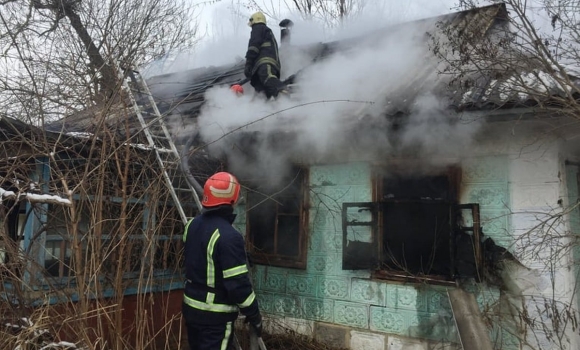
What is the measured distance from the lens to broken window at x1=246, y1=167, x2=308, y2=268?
20.4 feet

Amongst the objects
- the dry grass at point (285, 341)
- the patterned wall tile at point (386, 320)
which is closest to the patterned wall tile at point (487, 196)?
the patterned wall tile at point (386, 320)

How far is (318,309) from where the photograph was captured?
5.91m

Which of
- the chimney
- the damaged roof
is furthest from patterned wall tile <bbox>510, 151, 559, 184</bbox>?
the chimney

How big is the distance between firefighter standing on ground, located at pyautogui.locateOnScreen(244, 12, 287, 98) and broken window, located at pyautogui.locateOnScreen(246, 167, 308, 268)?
138 cm

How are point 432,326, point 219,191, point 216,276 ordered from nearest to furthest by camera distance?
1. point 216,276
2. point 219,191
3. point 432,326

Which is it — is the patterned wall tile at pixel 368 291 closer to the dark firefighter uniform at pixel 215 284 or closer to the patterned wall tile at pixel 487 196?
the patterned wall tile at pixel 487 196

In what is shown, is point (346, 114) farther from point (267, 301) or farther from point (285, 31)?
point (285, 31)

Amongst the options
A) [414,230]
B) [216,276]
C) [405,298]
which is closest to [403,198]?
[414,230]

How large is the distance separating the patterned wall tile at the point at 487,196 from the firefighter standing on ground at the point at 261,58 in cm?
314

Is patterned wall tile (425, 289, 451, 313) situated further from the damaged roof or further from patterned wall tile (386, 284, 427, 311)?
the damaged roof

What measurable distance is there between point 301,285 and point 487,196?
8.60 ft

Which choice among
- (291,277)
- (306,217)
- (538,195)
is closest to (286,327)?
(291,277)

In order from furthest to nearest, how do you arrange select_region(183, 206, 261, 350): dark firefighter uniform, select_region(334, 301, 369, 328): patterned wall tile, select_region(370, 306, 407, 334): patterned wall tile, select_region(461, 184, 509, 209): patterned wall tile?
1. select_region(334, 301, 369, 328): patterned wall tile
2. select_region(370, 306, 407, 334): patterned wall tile
3. select_region(461, 184, 509, 209): patterned wall tile
4. select_region(183, 206, 261, 350): dark firefighter uniform

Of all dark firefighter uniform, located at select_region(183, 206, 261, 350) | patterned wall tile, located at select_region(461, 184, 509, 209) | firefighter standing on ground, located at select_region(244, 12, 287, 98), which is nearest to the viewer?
dark firefighter uniform, located at select_region(183, 206, 261, 350)
